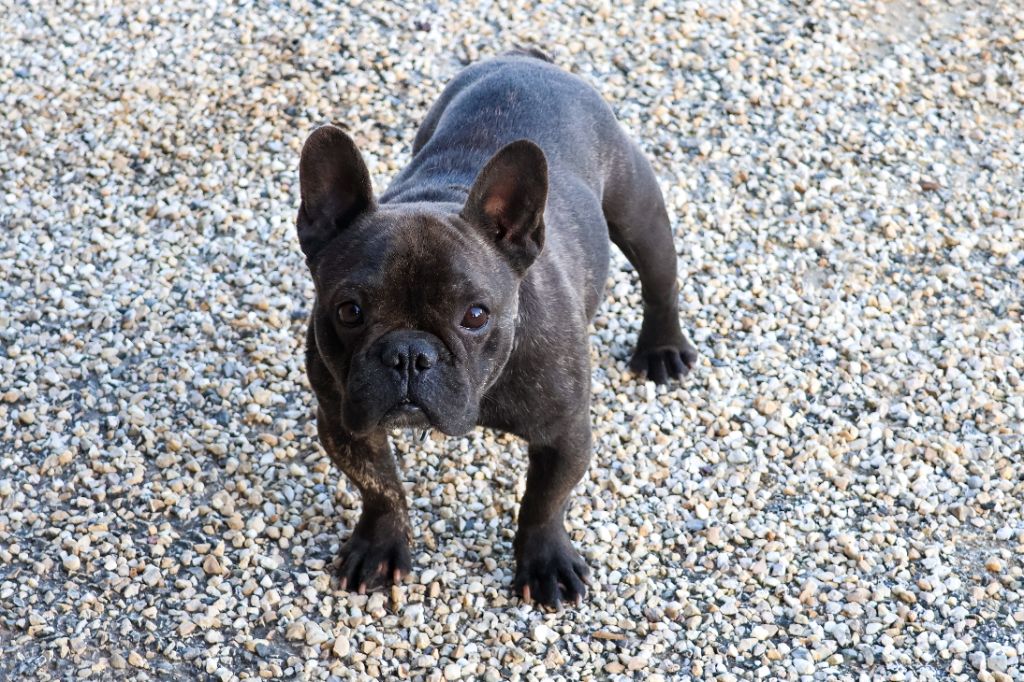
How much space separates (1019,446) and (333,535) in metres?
3.96

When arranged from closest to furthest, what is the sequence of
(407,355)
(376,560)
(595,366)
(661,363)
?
(407,355), (376,560), (661,363), (595,366)

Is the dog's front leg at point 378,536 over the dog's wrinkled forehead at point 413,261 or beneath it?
beneath

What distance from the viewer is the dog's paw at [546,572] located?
6.11 metres

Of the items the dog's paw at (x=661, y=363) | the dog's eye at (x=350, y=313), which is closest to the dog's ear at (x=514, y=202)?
the dog's eye at (x=350, y=313)

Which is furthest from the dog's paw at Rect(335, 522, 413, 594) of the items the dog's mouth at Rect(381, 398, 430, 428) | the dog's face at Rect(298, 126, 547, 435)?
the dog's mouth at Rect(381, 398, 430, 428)

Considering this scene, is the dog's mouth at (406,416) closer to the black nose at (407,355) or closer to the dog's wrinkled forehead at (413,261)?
the black nose at (407,355)

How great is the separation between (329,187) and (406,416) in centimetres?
103

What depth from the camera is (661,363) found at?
7.46 meters

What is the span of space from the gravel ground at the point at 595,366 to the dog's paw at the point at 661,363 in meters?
0.12

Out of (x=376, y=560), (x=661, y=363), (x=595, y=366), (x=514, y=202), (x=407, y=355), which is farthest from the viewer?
(x=595, y=366)

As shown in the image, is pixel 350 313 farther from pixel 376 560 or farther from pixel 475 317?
pixel 376 560

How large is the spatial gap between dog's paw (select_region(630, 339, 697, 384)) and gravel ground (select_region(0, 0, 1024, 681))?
12cm

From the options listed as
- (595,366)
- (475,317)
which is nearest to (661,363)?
(595,366)

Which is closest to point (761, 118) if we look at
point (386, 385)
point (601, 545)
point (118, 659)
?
point (601, 545)
